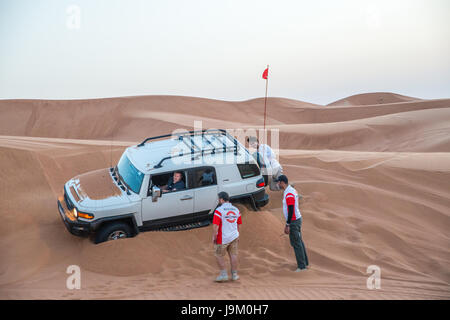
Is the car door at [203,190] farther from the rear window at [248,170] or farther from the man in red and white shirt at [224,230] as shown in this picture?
the man in red and white shirt at [224,230]

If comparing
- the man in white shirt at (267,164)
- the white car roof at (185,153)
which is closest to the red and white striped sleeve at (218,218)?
the white car roof at (185,153)

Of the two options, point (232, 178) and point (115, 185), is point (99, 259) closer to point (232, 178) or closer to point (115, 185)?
point (115, 185)

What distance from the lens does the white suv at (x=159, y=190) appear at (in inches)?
260

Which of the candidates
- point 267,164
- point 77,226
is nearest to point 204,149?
point 267,164

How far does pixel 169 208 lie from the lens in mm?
6938

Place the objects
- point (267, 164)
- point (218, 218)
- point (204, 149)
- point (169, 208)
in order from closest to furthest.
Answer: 1. point (218, 218)
2. point (169, 208)
3. point (204, 149)
4. point (267, 164)

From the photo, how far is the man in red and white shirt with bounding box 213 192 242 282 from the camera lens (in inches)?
229

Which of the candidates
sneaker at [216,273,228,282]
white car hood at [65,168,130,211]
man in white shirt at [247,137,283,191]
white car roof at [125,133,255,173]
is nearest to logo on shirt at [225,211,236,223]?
sneaker at [216,273,228,282]

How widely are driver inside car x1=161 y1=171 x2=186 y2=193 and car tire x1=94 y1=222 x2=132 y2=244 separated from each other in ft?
3.23

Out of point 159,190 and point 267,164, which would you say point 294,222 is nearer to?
point 159,190

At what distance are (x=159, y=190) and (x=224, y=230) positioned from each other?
150 centimetres

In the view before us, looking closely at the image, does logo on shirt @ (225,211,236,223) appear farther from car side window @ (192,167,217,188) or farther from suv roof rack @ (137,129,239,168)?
suv roof rack @ (137,129,239,168)

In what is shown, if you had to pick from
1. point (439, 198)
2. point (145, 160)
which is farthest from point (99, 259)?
point (439, 198)

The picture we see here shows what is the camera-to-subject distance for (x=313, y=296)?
5293mm
